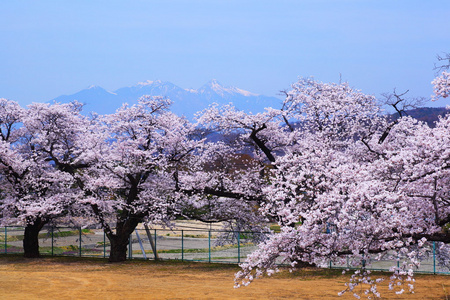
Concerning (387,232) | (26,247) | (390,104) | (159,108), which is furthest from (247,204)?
(387,232)

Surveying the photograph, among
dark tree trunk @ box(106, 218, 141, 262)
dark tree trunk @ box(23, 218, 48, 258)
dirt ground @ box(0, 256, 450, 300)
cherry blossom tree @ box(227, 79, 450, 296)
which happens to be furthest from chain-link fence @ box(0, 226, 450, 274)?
cherry blossom tree @ box(227, 79, 450, 296)

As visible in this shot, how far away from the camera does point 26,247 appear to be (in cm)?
3512

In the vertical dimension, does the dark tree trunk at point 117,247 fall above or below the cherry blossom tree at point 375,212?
below

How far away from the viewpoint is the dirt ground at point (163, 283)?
20.3 m

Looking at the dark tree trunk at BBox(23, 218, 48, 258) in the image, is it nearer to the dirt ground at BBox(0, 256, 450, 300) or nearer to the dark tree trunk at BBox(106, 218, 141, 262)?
the dirt ground at BBox(0, 256, 450, 300)

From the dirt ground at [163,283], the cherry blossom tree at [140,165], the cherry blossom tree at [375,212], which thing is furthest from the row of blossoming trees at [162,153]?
the cherry blossom tree at [375,212]

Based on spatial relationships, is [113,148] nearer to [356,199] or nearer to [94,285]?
[94,285]

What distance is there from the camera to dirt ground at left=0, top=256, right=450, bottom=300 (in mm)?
20266

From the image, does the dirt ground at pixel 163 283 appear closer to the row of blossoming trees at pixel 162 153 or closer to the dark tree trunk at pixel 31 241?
the row of blossoming trees at pixel 162 153

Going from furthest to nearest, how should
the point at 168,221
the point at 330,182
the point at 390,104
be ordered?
the point at 168,221
the point at 390,104
the point at 330,182

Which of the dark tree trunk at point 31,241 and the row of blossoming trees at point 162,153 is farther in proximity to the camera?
the dark tree trunk at point 31,241

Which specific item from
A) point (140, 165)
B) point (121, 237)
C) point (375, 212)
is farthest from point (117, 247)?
point (375, 212)

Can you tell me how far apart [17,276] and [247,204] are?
1271cm

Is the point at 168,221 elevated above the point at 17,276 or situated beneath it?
elevated above
